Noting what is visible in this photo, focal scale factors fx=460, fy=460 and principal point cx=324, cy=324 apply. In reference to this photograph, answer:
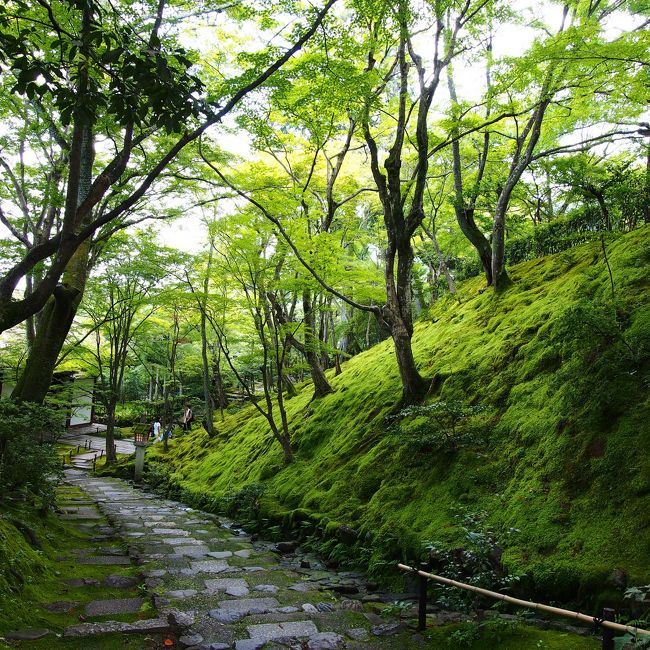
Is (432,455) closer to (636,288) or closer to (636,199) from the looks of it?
(636,288)

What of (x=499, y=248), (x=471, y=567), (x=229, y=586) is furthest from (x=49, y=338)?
(x=499, y=248)

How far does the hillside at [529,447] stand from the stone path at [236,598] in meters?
0.73

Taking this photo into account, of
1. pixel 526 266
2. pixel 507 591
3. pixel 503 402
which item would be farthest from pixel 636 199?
pixel 507 591

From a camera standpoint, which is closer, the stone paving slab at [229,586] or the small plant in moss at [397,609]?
the small plant in moss at [397,609]

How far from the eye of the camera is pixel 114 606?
14.2 ft

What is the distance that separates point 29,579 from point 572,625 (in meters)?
4.83

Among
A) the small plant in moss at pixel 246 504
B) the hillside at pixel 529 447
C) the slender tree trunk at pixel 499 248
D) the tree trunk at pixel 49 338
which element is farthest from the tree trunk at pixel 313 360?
the tree trunk at pixel 49 338

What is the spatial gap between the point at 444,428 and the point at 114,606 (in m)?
4.34

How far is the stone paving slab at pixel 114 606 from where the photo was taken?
4.16 m

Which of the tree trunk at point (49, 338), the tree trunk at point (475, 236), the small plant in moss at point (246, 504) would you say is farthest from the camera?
the tree trunk at point (475, 236)

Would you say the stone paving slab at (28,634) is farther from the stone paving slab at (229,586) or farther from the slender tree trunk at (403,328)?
the slender tree trunk at (403,328)

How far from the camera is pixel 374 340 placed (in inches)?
881

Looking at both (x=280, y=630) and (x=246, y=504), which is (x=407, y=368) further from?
(x=280, y=630)

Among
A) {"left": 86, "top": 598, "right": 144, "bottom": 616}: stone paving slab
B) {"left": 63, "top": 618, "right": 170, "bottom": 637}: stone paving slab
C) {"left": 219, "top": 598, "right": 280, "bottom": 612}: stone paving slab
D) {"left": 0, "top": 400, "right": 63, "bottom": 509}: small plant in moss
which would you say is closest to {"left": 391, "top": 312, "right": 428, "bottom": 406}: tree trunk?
{"left": 219, "top": 598, "right": 280, "bottom": 612}: stone paving slab
